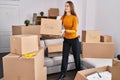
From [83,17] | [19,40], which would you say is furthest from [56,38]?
[19,40]

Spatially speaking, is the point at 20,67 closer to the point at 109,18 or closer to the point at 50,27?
the point at 50,27

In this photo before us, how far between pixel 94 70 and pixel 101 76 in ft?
0.32

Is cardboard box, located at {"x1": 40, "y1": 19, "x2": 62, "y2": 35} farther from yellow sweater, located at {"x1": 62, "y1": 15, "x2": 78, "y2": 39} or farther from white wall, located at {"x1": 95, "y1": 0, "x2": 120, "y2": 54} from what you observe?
white wall, located at {"x1": 95, "y1": 0, "x2": 120, "y2": 54}

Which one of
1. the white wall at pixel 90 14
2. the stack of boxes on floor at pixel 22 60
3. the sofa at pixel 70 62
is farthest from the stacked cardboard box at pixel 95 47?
the stack of boxes on floor at pixel 22 60

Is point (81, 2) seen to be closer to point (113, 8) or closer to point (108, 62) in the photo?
point (113, 8)

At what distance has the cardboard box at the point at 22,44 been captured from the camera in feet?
7.80

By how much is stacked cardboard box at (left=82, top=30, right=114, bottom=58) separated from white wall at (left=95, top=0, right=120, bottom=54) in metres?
0.33

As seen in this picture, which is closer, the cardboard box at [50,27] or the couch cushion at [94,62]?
the cardboard box at [50,27]

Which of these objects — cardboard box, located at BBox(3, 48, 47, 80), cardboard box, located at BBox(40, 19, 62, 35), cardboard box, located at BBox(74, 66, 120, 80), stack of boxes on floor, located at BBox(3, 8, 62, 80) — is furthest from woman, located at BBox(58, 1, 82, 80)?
cardboard box, located at BBox(74, 66, 120, 80)

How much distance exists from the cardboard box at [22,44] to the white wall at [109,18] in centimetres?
198

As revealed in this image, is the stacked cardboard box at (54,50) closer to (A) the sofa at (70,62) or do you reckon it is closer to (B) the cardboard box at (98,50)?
(A) the sofa at (70,62)

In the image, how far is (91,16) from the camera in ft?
14.1

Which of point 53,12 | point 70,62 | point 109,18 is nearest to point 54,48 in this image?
point 70,62

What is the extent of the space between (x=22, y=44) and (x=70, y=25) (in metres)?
0.94
